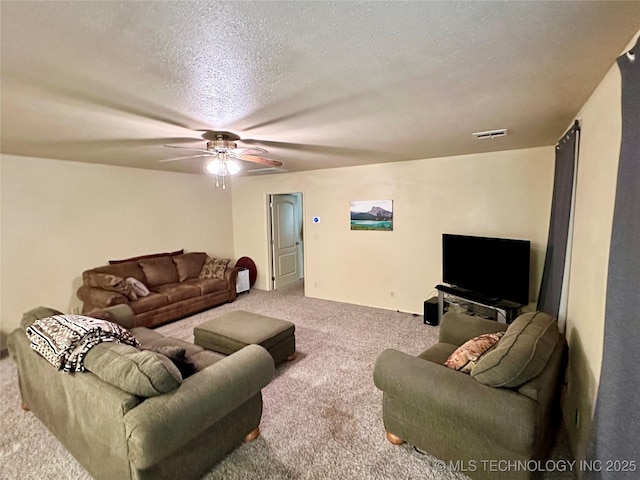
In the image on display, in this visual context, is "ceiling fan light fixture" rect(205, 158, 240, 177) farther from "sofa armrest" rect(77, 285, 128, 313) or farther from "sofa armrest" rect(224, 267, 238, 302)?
"sofa armrest" rect(224, 267, 238, 302)

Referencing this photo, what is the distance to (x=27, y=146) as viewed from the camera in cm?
332

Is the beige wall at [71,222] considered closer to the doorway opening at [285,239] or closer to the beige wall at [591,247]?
the doorway opening at [285,239]

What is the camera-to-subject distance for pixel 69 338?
183 cm

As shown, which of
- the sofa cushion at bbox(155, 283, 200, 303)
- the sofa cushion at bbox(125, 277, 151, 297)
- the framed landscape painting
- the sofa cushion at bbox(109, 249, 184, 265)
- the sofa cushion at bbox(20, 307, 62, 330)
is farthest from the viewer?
the framed landscape painting

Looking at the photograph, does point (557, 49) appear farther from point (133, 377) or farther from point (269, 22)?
point (133, 377)

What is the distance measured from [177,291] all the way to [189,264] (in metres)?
0.87

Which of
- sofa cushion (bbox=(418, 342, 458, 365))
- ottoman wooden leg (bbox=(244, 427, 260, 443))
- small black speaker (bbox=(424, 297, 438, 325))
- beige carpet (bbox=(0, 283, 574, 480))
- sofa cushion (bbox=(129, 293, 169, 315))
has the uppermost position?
sofa cushion (bbox=(418, 342, 458, 365))

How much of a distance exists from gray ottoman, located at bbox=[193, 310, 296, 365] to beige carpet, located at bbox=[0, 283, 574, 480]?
0.22 meters

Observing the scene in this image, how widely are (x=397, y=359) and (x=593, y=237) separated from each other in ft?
4.48

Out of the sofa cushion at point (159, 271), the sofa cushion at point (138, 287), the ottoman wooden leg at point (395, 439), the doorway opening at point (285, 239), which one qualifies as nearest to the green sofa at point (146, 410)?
the ottoman wooden leg at point (395, 439)

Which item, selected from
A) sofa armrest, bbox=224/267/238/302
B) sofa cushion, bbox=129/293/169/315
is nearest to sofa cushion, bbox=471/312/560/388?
sofa cushion, bbox=129/293/169/315

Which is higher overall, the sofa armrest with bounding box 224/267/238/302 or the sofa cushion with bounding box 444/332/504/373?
the sofa cushion with bounding box 444/332/504/373

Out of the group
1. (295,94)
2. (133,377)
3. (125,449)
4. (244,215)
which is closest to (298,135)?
(295,94)

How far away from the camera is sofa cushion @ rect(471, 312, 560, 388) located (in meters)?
1.64
